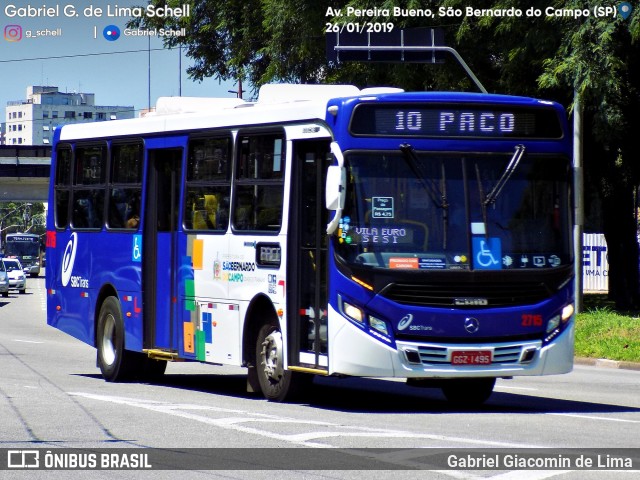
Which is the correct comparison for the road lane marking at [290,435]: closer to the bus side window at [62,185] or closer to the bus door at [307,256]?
the bus door at [307,256]

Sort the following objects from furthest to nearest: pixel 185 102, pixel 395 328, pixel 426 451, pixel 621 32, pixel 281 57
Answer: pixel 281 57, pixel 621 32, pixel 185 102, pixel 395 328, pixel 426 451

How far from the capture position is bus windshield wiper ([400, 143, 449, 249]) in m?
13.4

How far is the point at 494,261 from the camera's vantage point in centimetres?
1352

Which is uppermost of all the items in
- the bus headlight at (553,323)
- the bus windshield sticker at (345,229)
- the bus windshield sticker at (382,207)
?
the bus windshield sticker at (382,207)

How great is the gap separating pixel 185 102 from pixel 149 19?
2409 cm

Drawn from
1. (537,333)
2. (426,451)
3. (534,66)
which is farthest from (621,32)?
(426,451)

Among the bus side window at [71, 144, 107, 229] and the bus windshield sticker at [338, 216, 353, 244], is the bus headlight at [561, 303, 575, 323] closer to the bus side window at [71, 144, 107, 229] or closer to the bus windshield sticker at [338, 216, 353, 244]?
the bus windshield sticker at [338, 216, 353, 244]

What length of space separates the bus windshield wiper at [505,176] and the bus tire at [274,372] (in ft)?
8.48

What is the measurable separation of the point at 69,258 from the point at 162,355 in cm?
345

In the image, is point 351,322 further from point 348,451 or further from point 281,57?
point 281,57

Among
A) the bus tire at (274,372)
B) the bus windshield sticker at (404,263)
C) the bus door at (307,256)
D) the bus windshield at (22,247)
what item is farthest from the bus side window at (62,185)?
the bus windshield at (22,247)

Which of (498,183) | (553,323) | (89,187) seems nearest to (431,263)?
(498,183)

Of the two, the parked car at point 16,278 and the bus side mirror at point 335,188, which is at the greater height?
the bus side mirror at point 335,188

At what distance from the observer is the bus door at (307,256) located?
1389 centimetres
